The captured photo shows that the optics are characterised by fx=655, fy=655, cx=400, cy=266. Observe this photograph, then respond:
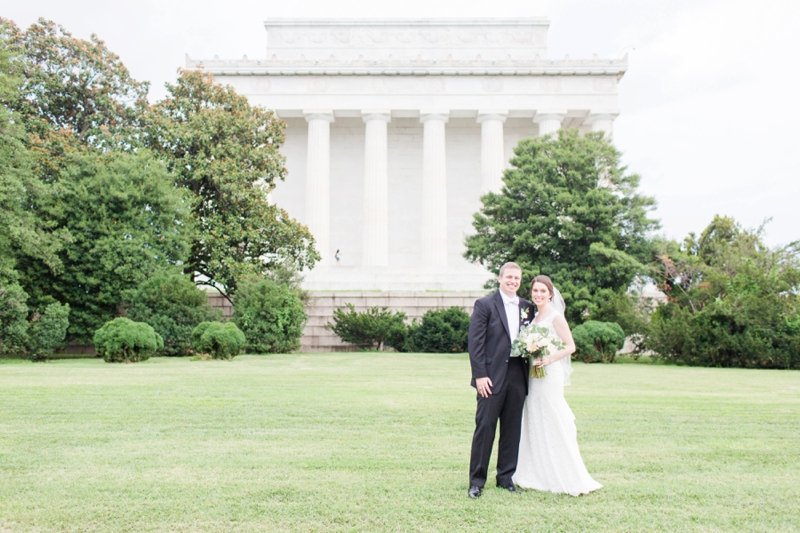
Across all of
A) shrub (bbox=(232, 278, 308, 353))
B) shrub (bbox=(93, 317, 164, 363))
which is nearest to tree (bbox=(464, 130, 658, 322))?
shrub (bbox=(232, 278, 308, 353))

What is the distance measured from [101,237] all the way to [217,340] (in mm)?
6547

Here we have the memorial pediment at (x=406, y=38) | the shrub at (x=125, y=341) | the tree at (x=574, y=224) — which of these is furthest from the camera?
the memorial pediment at (x=406, y=38)

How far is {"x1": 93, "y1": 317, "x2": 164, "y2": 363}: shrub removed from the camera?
20.5 meters

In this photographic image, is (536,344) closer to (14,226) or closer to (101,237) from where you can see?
(14,226)

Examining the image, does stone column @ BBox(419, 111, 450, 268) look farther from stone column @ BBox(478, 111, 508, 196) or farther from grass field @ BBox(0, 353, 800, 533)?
grass field @ BBox(0, 353, 800, 533)

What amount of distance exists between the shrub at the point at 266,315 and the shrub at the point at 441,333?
5.49m

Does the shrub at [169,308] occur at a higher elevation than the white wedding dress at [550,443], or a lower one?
higher

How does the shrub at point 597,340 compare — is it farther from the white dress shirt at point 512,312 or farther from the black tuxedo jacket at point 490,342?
the black tuxedo jacket at point 490,342

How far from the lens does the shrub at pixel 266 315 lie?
25.8 metres

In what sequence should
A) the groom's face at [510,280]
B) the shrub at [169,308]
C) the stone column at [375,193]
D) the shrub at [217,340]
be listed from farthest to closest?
the stone column at [375,193] → the shrub at [169,308] → the shrub at [217,340] → the groom's face at [510,280]

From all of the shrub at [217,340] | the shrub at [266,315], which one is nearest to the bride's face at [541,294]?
the shrub at [217,340]

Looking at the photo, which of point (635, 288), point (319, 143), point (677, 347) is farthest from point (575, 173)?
point (319, 143)

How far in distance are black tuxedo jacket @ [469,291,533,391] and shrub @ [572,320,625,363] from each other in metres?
17.6

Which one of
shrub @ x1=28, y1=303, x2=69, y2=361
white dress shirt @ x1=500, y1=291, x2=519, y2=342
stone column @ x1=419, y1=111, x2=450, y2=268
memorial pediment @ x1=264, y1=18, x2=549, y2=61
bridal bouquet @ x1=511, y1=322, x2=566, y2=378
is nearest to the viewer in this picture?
bridal bouquet @ x1=511, y1=322, x2=566, y2=378
